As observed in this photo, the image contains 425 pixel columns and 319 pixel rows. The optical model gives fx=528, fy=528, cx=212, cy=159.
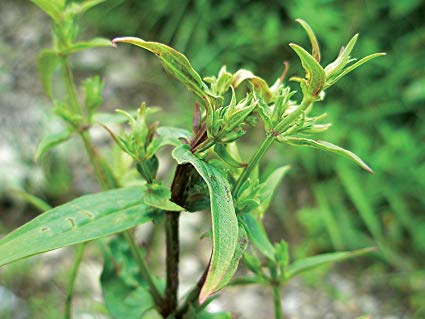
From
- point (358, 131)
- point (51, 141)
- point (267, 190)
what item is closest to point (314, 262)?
point (267, 190)

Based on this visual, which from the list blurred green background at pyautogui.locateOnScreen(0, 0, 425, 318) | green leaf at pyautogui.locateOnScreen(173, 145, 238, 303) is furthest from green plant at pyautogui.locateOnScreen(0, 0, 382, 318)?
blurred green background at pyautogui.locateOnScreen(0, 0, 425, 318)

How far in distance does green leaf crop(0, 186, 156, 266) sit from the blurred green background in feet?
3.42

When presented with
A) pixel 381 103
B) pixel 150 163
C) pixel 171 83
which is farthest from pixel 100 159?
pixel 171 83

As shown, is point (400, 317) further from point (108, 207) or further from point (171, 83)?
point (108, 207)

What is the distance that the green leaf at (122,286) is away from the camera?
619mm

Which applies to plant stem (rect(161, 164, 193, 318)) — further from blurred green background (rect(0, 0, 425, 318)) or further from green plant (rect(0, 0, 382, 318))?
blurred green background (rect(0, 0, 425, 318))

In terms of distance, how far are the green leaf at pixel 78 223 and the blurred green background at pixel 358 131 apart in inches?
41.0

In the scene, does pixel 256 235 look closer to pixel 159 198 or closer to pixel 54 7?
pixel 159 198

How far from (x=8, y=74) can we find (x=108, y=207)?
1.68 meters

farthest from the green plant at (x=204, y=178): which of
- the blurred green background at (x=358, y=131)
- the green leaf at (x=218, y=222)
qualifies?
the blurred green background at (x=358, y=131)

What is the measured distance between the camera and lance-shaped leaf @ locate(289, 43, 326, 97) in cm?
41

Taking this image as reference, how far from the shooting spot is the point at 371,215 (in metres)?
1.50

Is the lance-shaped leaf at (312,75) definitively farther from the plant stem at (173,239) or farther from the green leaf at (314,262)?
the green leaf at (314,262)

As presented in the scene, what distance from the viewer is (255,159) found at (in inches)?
17.6
